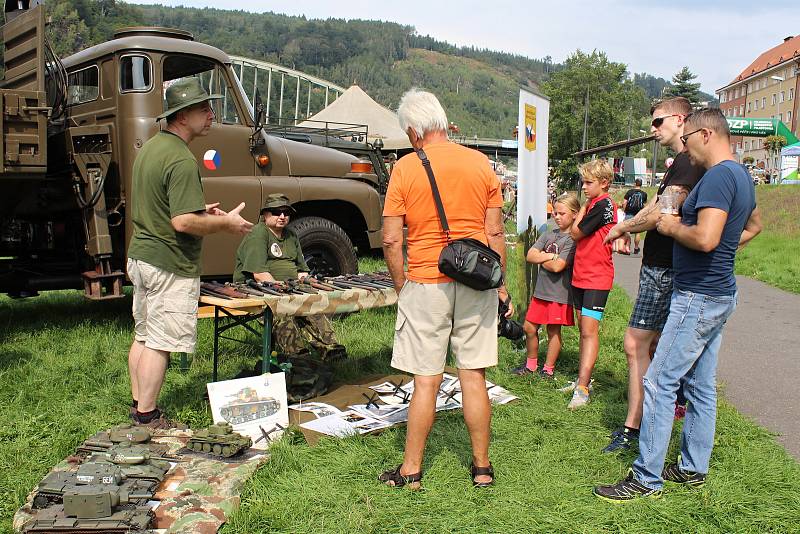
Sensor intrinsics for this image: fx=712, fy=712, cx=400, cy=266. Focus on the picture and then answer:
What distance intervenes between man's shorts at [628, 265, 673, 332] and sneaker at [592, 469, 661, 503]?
0.83m

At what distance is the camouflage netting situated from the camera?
299cm

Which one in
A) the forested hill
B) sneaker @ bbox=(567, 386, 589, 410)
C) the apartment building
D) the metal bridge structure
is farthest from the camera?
the forested hill

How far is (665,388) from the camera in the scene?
3232 mm

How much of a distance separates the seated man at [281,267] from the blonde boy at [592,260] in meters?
1.90

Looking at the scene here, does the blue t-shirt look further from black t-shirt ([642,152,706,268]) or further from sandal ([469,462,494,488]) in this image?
sandal ([469,462,494,488])

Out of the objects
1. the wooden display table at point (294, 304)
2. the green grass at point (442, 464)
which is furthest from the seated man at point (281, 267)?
the wooden display table at point (294, 304)

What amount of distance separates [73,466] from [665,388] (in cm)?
286

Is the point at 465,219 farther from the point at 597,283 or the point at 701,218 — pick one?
the point at 597,283

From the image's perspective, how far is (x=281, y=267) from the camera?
212 inches

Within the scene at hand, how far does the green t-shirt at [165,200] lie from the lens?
3.80m

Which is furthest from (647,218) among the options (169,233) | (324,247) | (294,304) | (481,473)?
(324,247)

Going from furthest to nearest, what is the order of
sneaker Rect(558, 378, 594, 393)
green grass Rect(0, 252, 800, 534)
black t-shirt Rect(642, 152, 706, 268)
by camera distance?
sneaker Rect(558, 378, 594, 393) < black t-shirt Rect(642, 152, 706, 268) < green grass Rect(0, 252, 800, 534)

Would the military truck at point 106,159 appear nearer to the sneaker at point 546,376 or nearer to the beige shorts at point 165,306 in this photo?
the beige shorts at point 165,306

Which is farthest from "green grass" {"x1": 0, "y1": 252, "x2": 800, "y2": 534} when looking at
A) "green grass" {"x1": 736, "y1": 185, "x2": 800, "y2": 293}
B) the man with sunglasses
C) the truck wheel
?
"green grass" {"x1": 736, "y1": 185, "x2": 800, "y2": 293}
